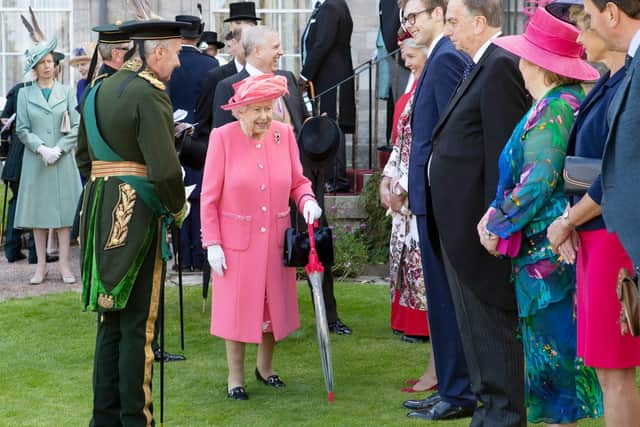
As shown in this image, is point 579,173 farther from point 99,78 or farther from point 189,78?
point 189,78

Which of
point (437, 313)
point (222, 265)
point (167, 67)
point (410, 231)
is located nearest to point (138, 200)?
point (167, 67)

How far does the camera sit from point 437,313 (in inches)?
231

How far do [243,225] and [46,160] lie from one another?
4560mm

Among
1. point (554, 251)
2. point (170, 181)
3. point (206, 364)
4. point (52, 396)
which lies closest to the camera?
point (554, 251)

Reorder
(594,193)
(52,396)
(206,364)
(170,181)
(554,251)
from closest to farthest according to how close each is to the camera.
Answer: (594,193), (554,251), (170,181), (52,396), (206,364)

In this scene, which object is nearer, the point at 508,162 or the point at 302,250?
the point at 508,162

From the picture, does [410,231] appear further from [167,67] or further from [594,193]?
[594,193]

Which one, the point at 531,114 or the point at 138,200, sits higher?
the point at 531,114

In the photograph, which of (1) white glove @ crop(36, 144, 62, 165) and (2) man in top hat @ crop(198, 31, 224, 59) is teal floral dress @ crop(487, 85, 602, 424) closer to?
(1) white glove @ crop(36, 144, 62, 165)

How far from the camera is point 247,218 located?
245 inches

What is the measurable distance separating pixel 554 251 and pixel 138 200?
1996mm

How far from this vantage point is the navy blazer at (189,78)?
9.76 meters

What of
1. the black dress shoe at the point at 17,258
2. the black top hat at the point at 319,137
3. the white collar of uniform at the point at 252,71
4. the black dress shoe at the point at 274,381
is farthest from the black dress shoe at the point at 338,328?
the black dress shoe at the point at 17,258

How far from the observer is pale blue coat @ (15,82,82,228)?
1023 centimetres
